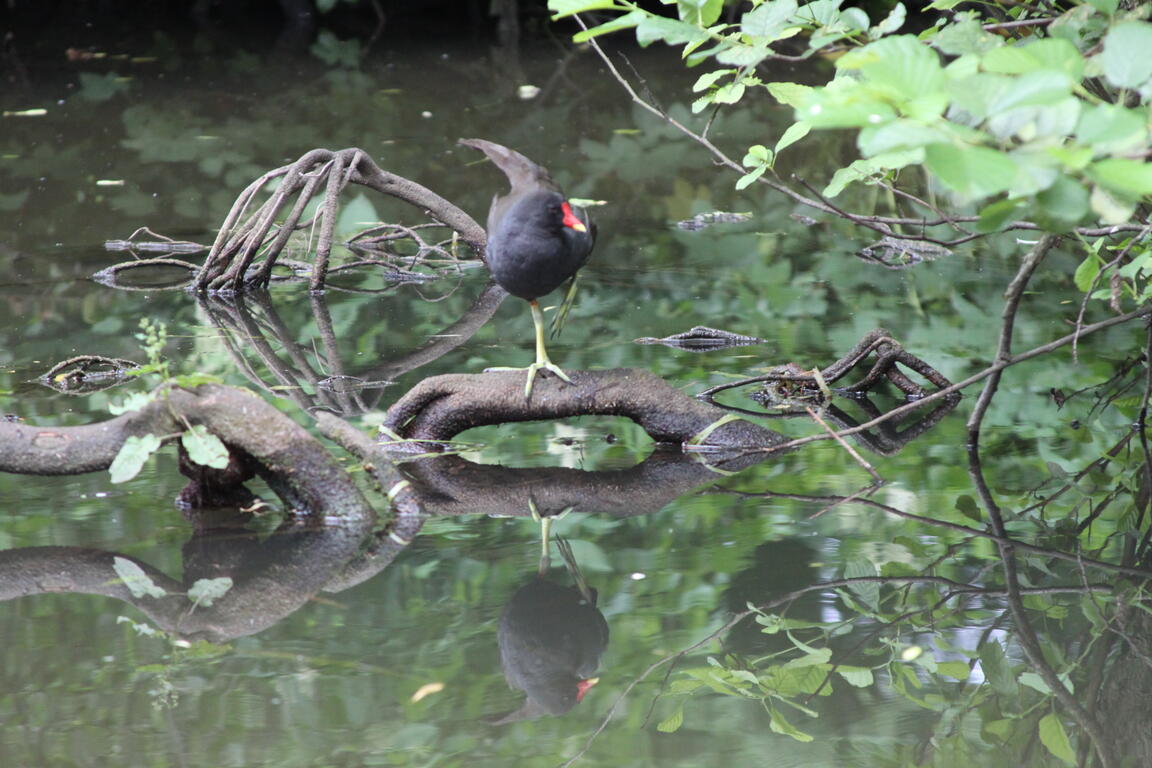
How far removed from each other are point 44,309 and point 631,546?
2688 mm

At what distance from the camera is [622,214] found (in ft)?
18.9

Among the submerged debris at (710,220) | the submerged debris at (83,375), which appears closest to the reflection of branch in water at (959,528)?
the submerged debris at (83,375)

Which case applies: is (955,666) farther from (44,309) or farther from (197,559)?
(44,309)

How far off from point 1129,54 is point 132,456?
5.96 feet

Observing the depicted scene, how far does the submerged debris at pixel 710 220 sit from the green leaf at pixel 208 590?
3377 mm

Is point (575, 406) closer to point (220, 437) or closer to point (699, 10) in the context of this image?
point (220, 437)

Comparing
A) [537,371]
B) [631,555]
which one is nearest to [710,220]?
[537,371]

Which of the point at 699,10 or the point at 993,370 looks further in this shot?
the point at 993,370

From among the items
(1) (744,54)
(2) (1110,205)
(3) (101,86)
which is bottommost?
(3) (101,86)

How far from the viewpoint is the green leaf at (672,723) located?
1931 millimetres

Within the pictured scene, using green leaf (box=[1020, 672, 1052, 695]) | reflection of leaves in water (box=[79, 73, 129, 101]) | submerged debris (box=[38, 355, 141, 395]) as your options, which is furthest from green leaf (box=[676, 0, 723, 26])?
reflection of leaves in water (box=[79, 73, 129, 101])

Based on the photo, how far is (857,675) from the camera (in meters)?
2.06

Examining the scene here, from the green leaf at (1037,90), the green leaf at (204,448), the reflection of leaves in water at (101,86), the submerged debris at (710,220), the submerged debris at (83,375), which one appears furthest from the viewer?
the reflection of leaves in water at (101,86)

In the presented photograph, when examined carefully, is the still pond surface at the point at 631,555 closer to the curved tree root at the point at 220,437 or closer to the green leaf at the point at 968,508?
the green leaf at the point at 968,508
